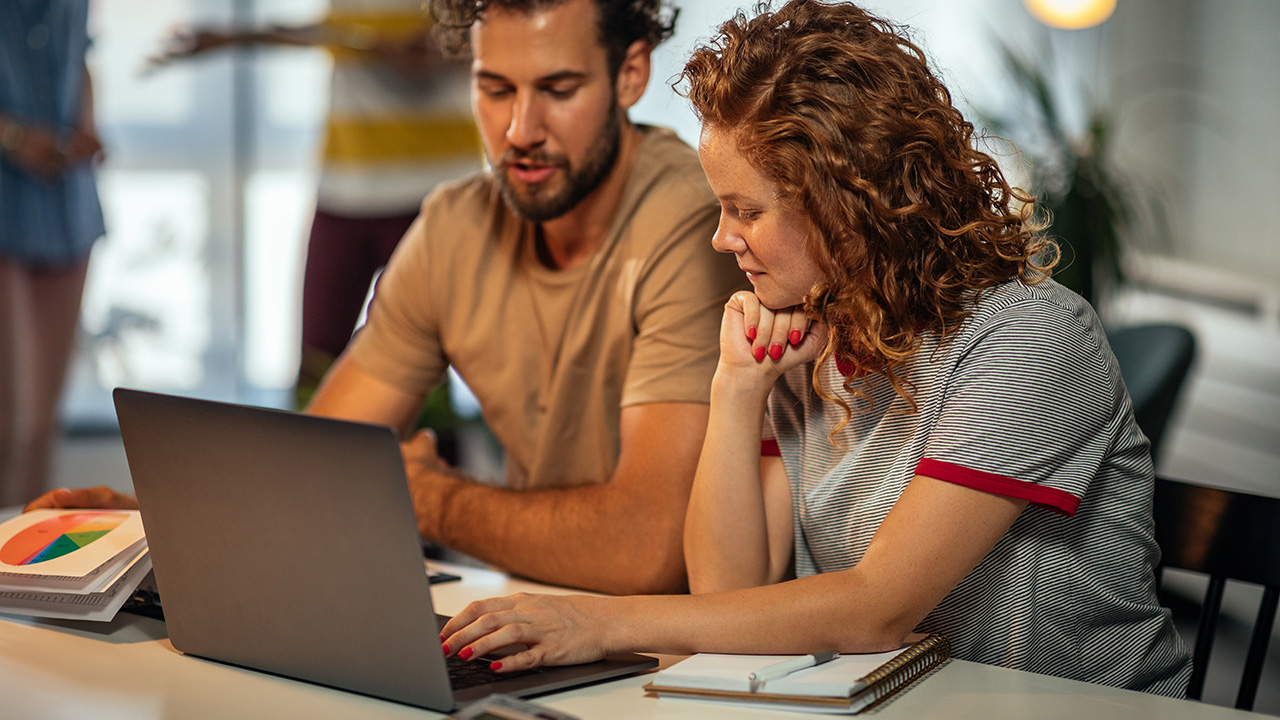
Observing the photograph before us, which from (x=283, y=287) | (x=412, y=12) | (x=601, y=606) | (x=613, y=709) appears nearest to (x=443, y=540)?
(x=601, y=606)

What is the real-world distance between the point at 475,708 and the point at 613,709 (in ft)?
0.37

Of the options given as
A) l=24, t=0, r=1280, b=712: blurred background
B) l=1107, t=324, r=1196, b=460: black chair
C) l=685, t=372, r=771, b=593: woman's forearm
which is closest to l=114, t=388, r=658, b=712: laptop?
l=685, t=372, r=771, b=593: woman's forearm

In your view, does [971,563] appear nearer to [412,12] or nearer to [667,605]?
[667,605]

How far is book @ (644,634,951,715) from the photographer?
2.81 feet

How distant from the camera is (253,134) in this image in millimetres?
4016

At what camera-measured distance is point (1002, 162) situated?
3547mm

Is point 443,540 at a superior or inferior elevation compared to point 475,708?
inferior

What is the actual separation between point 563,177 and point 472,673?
2.57 ft

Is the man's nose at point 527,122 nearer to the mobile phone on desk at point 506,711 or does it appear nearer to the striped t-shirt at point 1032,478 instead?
the striped t-shirt at point 1032,478

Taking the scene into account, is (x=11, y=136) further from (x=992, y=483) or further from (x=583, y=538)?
(x=992, y=483)

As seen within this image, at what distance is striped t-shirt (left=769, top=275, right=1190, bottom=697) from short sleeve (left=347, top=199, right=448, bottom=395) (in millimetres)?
694

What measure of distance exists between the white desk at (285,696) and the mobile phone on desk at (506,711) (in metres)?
0.04

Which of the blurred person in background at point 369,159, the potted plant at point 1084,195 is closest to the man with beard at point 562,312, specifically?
the blurred person in background at point 369,159

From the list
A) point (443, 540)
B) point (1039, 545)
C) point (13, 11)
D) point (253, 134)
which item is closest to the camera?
point (1039, 545)
